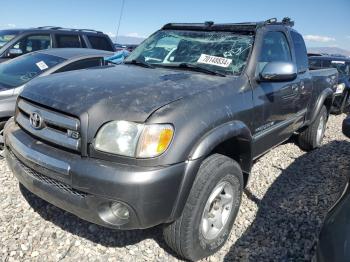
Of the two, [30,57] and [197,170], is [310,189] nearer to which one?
[197,170]

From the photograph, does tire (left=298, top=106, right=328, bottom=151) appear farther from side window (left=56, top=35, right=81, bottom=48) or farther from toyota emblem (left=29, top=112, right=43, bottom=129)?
side window (left=56, top=35, right=81, bottom=48)

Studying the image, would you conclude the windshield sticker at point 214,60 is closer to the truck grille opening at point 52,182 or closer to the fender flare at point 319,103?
the truck grille opening at point 52,182

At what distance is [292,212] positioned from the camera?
368 cm

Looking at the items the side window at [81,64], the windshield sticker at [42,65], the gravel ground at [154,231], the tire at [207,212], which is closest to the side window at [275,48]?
the tire at [207,212]

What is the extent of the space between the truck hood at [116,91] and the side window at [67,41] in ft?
17.1

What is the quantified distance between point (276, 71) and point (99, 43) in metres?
6.37

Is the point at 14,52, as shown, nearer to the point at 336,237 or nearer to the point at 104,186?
the point at 104,186

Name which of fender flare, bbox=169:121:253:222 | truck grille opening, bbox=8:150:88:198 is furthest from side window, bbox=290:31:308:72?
truck grille opening, bbox=8:150:88:198

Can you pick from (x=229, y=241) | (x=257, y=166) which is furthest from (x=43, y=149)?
(x=257, y=166)

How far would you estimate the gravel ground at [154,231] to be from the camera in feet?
9.48

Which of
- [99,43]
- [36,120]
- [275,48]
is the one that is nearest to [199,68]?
[275,48]

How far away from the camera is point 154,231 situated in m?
3.20

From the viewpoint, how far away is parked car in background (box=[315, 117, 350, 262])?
5.42 feet

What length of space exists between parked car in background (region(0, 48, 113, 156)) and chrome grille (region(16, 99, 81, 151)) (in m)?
1.88
